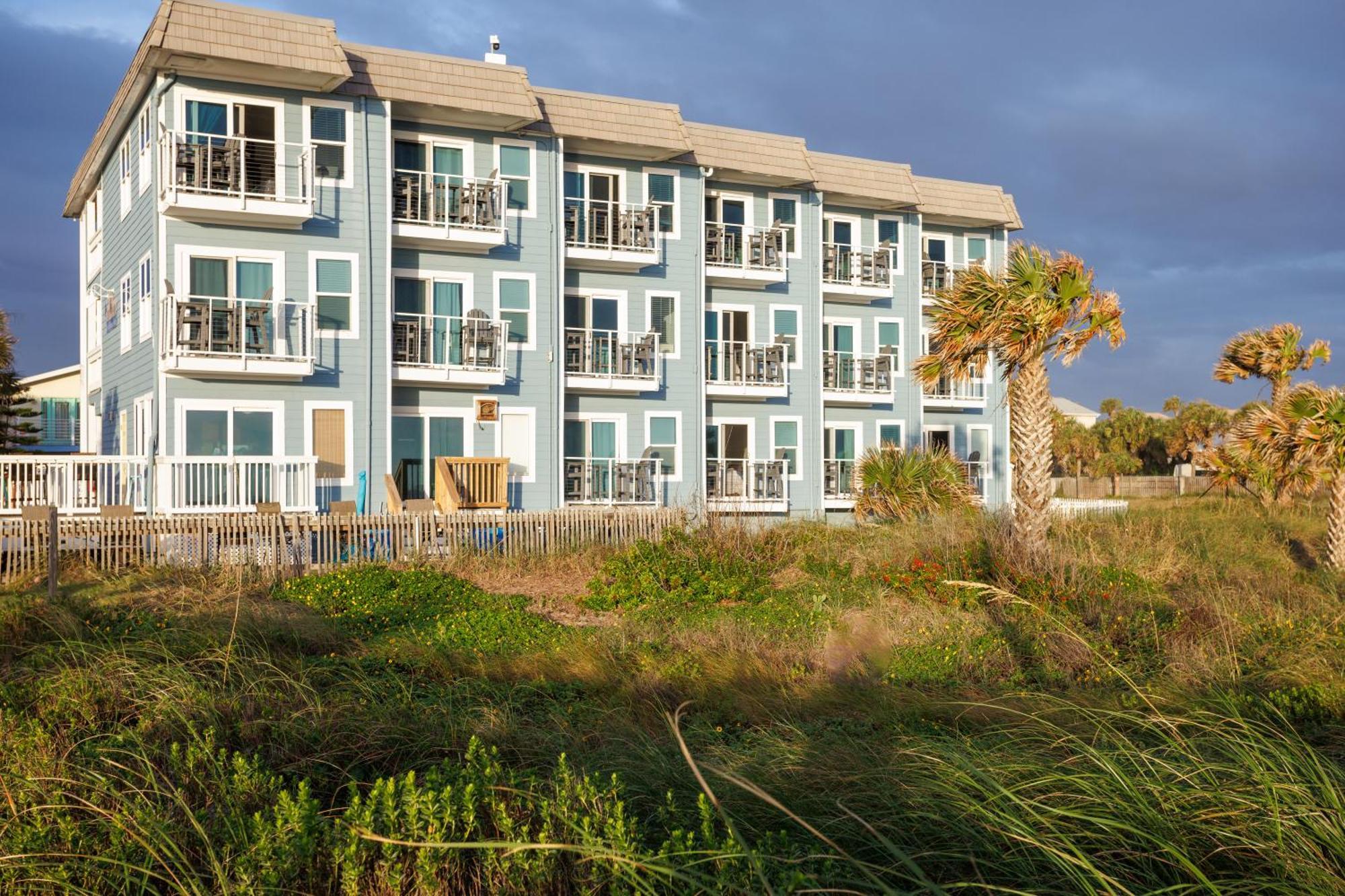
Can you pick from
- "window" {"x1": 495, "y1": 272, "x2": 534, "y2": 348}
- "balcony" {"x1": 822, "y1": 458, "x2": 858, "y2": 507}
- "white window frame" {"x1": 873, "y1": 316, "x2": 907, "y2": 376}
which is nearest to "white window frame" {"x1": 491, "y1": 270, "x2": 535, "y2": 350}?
"window" {"x1": 495, "y1": 272, "x2": 534, "y2": 348}

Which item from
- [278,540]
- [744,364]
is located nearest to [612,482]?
[744,364]

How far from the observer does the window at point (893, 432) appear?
3125 cm

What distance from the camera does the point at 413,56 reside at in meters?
23.4

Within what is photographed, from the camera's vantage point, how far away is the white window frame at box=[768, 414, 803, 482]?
29.2m

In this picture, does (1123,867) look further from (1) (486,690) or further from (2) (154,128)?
(2) (154,128)

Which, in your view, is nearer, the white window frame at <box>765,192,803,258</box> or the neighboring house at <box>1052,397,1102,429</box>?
the white window frame at <box>765,192,803,258</box>

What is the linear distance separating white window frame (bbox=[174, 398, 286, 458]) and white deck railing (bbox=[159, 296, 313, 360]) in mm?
1056

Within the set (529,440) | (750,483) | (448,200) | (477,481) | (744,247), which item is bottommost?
(750,483)

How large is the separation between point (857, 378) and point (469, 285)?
11320 millimetres

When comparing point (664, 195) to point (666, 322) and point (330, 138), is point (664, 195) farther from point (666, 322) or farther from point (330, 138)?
point (330, 138)

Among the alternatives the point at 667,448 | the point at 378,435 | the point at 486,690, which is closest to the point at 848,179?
the point at 667,448

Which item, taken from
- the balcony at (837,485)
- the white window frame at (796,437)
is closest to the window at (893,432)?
the balcony at (837,485)

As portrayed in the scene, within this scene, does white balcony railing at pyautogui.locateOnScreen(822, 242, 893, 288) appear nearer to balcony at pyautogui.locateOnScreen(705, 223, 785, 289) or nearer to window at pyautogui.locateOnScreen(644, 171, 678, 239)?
balcony at pyautogui.locateOnScreen(705, 223, 785, 289)

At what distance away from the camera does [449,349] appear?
24031 mm
